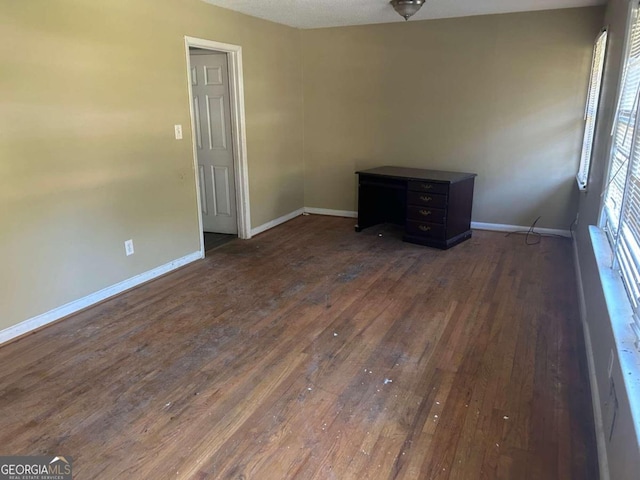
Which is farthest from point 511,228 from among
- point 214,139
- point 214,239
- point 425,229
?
point 214,139

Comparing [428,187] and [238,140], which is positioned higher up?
[238,140]

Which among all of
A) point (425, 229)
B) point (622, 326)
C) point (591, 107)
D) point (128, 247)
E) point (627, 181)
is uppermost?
point (591, 107)

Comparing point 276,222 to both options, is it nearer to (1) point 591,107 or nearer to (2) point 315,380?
(2) point 315,380

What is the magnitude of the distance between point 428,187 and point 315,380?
271 cm

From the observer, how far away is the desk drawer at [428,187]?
445 centimetres

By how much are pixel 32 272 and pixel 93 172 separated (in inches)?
30.6

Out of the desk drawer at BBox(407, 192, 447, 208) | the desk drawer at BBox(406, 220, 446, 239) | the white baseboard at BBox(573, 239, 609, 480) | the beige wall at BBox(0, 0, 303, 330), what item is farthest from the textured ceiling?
the white baseboard at BBox(573, 239, 609, 480)

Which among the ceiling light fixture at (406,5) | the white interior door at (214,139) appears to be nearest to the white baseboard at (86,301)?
the white interior door at (214,139)

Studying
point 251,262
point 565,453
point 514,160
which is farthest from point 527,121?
point 565,453

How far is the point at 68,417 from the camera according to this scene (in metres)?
2.12

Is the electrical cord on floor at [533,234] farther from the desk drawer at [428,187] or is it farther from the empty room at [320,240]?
the desk drawer at [428,187]

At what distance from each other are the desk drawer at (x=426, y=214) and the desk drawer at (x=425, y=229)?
0.04 m

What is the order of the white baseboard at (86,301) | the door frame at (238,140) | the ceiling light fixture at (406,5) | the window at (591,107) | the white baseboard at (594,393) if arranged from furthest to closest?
the door frame at (238,140)
the window at (591,107)
the ceiling light fixture at (406,5)
the white baseboard at (86,301)
the white baseboard at (594,393)

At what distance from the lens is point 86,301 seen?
329 cm
